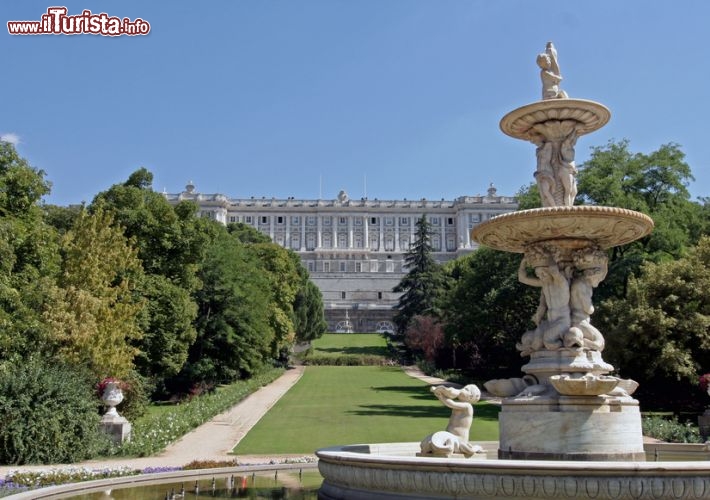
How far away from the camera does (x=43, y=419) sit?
16.0 metres

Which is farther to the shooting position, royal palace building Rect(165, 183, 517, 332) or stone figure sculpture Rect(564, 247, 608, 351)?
royal palace building Rect(165, 183, 517, 332)

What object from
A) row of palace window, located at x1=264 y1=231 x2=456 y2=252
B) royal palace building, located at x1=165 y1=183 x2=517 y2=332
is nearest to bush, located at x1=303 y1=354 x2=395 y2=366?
royal palace building, located at x1=165 y1=183 x2=517 y2=332

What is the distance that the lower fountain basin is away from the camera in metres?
7.21

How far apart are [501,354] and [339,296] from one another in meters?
73.5

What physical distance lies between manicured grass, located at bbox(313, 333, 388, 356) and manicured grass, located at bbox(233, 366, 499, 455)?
2516 cm

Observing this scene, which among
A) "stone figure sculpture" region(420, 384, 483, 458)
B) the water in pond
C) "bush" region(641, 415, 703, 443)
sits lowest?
"bush" region(641, 415, 703, 443)

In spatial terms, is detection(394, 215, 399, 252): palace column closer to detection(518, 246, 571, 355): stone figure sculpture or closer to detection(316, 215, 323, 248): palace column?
detection(316, 215, 323, 248): palace column

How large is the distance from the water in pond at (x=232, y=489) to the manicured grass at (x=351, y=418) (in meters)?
5.29

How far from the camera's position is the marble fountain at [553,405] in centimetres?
727

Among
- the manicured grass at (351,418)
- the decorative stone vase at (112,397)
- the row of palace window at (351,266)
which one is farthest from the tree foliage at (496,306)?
the row of palace window at (351,266)

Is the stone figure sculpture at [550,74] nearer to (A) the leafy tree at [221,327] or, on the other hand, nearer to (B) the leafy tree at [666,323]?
(B) the leafy tree at [666,323]

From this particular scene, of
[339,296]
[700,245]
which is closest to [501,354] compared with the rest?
[700,245]

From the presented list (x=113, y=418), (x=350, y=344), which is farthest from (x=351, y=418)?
(x=350, y=344)

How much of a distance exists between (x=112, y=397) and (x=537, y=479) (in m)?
13.9
